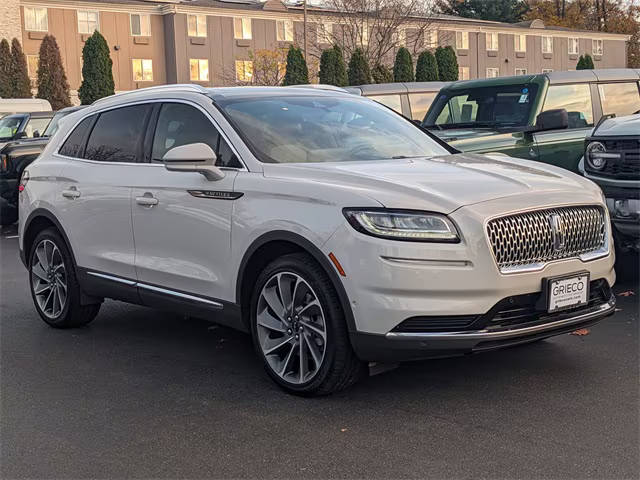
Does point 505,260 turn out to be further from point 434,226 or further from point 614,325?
point 614,325

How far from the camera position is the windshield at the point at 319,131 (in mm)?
5320

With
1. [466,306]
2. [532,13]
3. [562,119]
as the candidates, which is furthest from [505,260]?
[532,13]

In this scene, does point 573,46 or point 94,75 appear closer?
point 94,75

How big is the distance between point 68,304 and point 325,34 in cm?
4760

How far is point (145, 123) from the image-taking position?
604 cm

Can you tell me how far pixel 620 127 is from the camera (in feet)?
23.9

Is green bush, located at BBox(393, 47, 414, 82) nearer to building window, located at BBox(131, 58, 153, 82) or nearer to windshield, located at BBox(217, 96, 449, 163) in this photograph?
building window, located at BBox(131, 58, 153, 82)

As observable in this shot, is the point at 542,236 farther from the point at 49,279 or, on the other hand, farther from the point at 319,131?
the point at 49,279

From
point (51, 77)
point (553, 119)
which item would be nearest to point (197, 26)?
point (51, 77)

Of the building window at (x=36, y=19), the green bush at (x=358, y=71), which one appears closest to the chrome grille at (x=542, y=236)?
the green bush at (x=358, y=71)

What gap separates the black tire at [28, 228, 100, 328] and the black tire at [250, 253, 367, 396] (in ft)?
7.50

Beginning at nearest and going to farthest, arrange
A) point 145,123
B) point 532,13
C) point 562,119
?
point 145,123 → point 562,119 → point 532,13

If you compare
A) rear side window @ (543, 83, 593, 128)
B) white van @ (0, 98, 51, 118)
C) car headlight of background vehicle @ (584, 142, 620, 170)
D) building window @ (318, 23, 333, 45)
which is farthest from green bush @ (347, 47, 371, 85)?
car headlight of background vehicle @ (584, 142, 620, 170)

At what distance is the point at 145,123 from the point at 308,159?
142 centimetres
